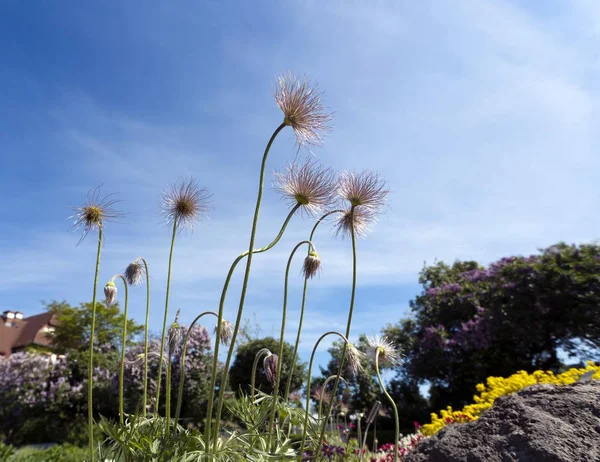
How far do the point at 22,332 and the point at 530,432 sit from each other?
1630 inches

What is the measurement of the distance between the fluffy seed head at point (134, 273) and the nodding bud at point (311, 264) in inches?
51.7

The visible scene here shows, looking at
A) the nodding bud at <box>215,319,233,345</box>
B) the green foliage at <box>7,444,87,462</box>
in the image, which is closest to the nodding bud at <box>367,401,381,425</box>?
the nodding bud at <box>215,319,233,345</box>

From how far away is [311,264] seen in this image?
130 inches

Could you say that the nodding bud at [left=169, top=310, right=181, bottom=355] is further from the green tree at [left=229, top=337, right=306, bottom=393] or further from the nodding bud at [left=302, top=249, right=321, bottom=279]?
the green tree at [left=229, top=337, right=306, bottom=393]

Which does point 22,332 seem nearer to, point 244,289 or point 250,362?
point 250,362

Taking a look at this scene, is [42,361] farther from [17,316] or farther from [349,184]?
[17,316]

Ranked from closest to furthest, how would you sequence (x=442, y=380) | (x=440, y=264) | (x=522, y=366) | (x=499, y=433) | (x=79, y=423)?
(x=499, y=433), (x=79, y=423), (x=522, y=366), (x=442, y=380), (x=440, y=264)

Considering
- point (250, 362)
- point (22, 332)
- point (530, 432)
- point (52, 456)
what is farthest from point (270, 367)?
point (22, 332)

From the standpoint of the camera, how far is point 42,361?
15109 millimetres

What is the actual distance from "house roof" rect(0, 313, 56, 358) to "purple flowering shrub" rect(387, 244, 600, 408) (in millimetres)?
26963

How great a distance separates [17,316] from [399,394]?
3446cm

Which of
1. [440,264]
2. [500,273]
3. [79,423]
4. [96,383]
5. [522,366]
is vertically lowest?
[79,423]

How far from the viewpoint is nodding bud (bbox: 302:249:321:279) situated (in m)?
3.29

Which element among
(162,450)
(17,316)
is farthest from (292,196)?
(17,316)
